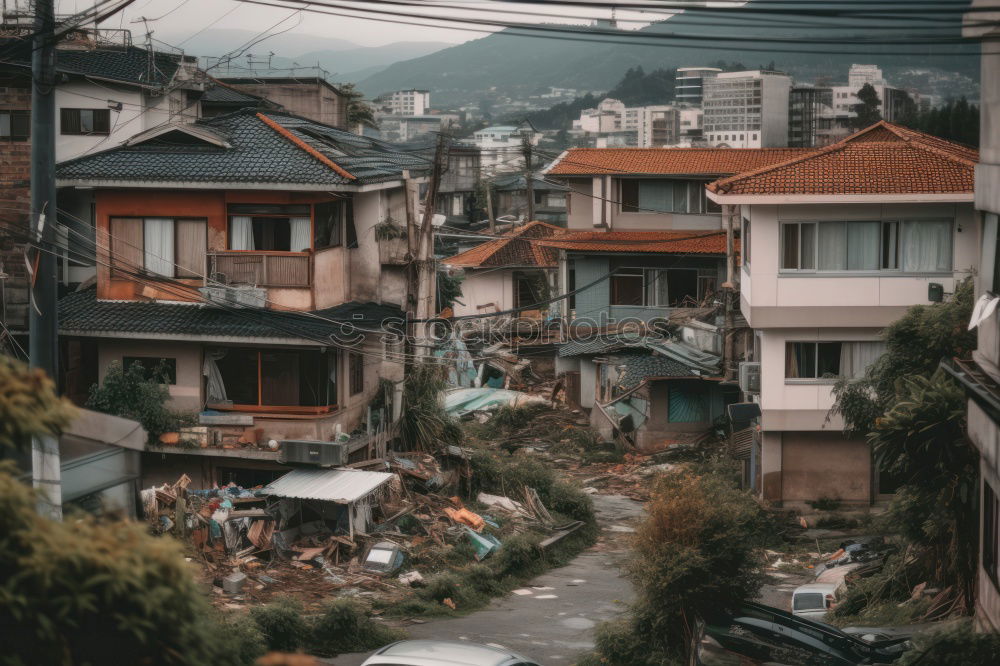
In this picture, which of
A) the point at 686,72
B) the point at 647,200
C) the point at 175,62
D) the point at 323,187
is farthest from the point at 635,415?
the point at 686,72

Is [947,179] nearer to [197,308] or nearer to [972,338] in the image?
[972,338]

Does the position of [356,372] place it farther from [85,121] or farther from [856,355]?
[856,355]

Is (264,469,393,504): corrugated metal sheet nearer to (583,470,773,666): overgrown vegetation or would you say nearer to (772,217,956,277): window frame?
(583,470,773,666): overgrown vegetation

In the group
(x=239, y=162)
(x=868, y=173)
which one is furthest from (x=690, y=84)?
(x=239, y=162)

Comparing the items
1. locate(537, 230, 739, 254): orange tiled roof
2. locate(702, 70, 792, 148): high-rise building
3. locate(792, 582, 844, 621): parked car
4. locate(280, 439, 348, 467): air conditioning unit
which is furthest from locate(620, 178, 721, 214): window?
locate(702, 70, 792, 148): high-rise building

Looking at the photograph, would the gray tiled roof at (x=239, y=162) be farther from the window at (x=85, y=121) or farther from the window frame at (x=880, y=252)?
the window frame at (x=880, y=252)

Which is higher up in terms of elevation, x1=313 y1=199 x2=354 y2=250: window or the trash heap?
x1=313 y1=199 x2=354 y2=250: window
